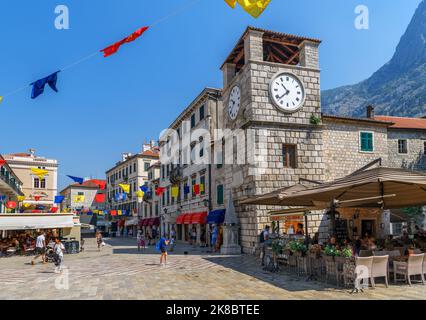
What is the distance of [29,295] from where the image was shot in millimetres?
10039

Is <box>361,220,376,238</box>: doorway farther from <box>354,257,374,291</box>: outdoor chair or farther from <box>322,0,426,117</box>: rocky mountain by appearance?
<box>322,0,426,117</box>: rocky mountain

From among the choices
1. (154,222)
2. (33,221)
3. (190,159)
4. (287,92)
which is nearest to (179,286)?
(287,92)

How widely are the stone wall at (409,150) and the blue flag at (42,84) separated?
22.0 meters

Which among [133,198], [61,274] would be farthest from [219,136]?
[133,198]

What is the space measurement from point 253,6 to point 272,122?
13348 mm

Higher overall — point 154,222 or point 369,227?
point 369,227

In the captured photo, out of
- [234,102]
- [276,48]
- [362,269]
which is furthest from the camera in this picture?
[276,48]

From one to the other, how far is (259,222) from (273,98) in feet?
22.6

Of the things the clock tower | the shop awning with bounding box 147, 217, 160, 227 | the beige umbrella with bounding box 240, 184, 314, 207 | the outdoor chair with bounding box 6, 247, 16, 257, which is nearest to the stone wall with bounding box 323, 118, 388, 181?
the clock tower

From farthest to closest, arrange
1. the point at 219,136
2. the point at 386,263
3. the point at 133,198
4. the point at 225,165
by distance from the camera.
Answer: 1. the point at 133,198
2. the point at 219,136
3. the point at 225,165
4. the point at 386,263

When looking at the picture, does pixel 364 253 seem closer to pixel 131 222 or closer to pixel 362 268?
pixel 362 268

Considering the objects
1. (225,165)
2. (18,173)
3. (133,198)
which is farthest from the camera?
(133,198)

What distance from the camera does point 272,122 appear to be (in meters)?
21.0

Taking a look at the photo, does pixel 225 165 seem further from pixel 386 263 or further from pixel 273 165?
pixel 386 263
